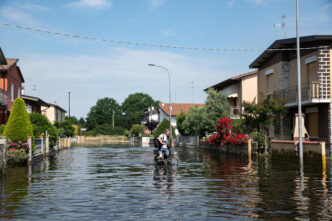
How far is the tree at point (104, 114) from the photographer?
14725 cm

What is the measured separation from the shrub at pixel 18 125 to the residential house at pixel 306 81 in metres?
15.7

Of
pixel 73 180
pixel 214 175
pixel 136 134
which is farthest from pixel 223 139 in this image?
pixel 136 134

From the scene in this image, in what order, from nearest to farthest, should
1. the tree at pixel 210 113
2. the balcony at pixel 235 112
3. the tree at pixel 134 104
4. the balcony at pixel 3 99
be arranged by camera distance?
1. the balcony at pixel 3 99
2. the tree at pixel 210 113
3. the balcony at pixel 235 112
4. the tree at pixel 134 104

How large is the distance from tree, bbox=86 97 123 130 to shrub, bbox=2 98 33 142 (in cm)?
12178

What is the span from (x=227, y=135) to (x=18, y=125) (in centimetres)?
1813

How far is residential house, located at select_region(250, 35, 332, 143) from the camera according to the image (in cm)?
2933

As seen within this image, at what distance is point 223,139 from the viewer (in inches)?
1484

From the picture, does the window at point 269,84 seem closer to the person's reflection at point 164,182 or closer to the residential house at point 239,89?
the residential house at point 239,89

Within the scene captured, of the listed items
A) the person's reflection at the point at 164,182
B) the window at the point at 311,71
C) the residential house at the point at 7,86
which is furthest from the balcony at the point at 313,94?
the residential house at the point at 7,86

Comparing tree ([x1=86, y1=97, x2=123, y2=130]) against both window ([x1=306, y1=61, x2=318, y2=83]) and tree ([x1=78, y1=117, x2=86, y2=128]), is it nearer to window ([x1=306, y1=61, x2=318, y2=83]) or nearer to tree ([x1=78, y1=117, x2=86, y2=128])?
tree ([x1=78, y1=117, x2=86, y2=128])

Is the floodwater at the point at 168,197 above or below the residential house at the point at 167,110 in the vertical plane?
below

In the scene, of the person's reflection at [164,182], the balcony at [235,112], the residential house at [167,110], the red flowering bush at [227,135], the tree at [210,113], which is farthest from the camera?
the residential house at [167,110]

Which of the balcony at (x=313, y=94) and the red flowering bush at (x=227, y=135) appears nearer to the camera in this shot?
the balcony at (x=313, y=94)

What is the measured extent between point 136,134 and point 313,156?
7259 centimetres
